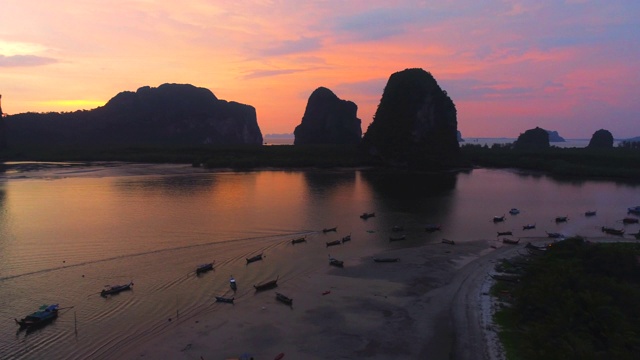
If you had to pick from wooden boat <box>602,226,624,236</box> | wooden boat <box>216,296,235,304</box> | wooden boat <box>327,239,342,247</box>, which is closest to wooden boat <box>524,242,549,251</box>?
wooden boat <box>602,226,624,236</box>

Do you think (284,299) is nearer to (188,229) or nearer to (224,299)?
(224,299)

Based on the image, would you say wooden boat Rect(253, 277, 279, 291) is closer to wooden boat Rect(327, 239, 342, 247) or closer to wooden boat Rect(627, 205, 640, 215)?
wooden boat Rect(327, 239, 342, 247)

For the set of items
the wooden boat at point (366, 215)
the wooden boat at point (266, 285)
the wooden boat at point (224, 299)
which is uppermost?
the wooden boat at point (366, 215)

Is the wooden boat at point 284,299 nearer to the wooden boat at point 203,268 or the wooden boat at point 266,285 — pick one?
the wooden boat at point 266,285

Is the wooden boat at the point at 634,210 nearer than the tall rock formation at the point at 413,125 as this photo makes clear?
Yes

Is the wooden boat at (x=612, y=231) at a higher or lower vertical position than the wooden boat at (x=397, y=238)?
higher

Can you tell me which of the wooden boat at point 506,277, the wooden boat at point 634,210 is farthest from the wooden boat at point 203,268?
the wooden boat at point 634,210
